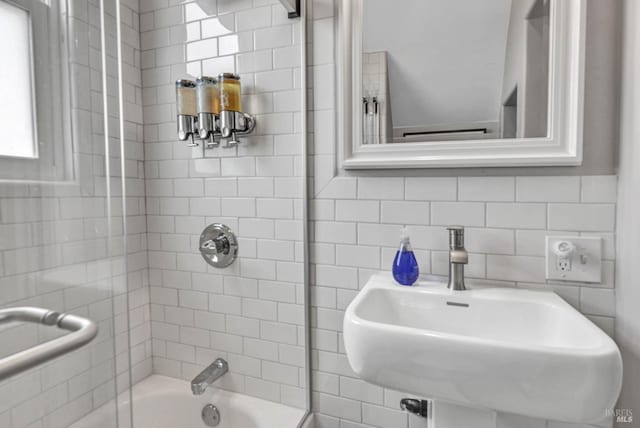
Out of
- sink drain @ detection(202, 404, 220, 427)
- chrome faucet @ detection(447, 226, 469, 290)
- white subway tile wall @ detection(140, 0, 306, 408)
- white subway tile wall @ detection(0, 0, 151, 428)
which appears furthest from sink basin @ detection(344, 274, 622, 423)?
sink drain @ detection(202, 404, 220, 427)

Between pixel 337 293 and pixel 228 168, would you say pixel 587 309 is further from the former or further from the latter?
pixel 228 168

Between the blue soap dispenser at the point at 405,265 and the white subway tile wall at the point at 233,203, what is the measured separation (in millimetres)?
378

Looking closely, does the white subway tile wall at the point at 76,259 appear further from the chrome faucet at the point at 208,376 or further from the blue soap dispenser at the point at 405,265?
the blue soap dispenser at the point at 405,265

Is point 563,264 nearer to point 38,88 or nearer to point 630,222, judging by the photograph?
point 630,222

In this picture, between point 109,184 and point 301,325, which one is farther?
point 301,325

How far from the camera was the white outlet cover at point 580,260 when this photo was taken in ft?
3.11

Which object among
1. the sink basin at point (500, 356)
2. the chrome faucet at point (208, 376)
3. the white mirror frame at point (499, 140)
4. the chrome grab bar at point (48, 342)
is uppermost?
the white mirror frame at point (499, 140)

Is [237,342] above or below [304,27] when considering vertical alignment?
below

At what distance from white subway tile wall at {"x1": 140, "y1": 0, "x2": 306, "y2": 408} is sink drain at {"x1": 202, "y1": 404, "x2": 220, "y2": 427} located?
10cm

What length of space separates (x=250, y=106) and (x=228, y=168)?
0.26 metres

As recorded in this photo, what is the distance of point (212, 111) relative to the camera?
1273mm

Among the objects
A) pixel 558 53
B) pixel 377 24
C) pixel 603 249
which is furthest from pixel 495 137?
pixel 377 24

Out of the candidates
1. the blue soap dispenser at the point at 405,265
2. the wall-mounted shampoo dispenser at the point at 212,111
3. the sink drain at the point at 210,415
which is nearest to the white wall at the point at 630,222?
the blue soap dispenser at the point at 405,265

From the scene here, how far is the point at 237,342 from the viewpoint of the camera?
141 cm
